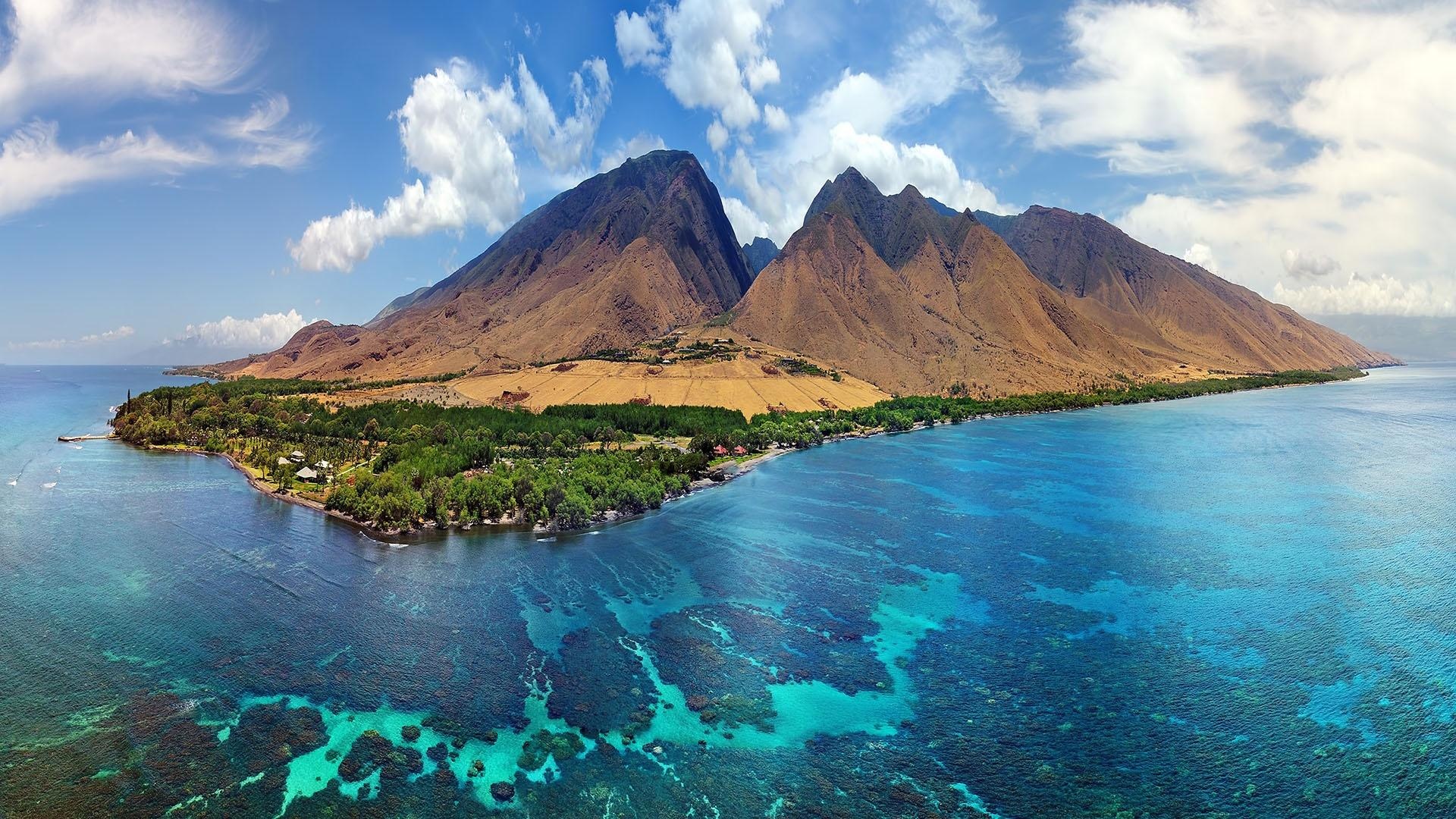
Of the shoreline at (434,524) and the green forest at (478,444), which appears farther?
the green forest at (478,444)

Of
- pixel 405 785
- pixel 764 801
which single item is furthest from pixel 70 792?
pixel 764 801

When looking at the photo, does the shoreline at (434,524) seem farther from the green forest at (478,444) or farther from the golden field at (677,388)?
the golden field at (677,388)

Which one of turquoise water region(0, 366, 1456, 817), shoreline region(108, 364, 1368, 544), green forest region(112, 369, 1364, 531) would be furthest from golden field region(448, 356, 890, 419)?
turquoise water region(0, 366, 1456, 817)

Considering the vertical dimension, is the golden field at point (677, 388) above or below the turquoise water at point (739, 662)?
above

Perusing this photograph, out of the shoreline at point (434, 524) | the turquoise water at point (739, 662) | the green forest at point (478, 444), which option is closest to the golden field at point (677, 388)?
the green forest at point (478, 444)

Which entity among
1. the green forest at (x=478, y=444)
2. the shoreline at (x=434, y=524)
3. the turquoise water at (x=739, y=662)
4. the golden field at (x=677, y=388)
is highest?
the golden field at (x=677, y=388)

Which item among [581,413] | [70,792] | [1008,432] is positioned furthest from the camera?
[1008,432]

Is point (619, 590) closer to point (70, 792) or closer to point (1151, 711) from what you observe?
point (70, 792)
